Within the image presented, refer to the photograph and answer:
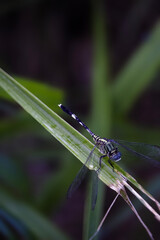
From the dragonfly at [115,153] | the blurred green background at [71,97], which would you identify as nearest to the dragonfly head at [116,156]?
the dragonfly at [115,153]

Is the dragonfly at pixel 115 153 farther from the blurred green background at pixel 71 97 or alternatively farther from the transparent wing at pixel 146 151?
the blurred green background at pixel 71 97

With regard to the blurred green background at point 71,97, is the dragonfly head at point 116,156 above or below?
below

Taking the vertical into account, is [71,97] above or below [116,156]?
above

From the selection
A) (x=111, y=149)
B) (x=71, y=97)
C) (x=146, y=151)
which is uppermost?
(x=71, y=97)

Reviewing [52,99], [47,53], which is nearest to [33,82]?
[52,99]

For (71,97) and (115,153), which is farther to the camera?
(71,97)

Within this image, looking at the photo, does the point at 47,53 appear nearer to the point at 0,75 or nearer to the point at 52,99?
the point at 52,99

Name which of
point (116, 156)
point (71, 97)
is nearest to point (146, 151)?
point (116, 156)

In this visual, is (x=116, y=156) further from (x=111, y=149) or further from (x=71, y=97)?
(x=71, y=97)
